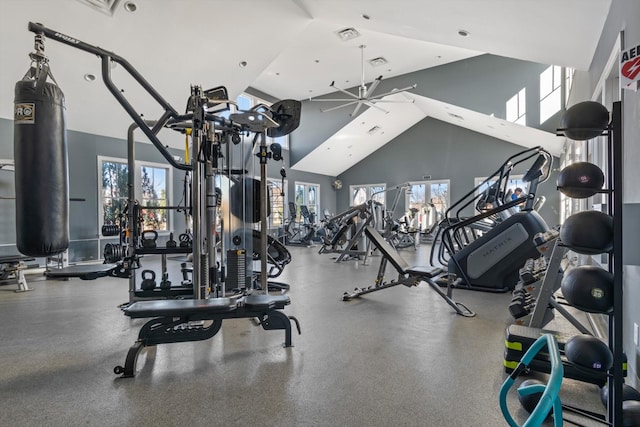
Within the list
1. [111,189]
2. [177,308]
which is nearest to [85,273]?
[177,308]

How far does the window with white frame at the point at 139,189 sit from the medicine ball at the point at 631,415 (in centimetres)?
707

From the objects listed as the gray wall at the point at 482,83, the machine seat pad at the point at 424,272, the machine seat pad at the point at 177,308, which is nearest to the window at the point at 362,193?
the gray wall at the point at 482,83

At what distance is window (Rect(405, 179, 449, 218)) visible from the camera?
41.8 feet

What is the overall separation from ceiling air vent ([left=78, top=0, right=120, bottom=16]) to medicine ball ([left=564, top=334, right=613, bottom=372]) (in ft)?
20.5

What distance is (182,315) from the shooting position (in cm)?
227

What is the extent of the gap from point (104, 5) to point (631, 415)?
263 inches

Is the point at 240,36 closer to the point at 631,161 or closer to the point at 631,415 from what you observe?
the point at 631,161

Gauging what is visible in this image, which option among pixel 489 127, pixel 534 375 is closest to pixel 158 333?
pixel 534 375

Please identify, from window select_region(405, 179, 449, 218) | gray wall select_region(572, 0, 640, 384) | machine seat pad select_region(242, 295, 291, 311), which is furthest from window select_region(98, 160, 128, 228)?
window select_region(405, 179, 449, 218)

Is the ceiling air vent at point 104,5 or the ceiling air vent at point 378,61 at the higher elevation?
the ceiling air vent at point 378,61

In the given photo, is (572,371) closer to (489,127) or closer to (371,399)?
(371,399)

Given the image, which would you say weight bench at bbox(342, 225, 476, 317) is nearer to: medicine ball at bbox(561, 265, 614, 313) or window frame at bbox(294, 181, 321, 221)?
medicine ball at bbox(561, 265, 614, 313)

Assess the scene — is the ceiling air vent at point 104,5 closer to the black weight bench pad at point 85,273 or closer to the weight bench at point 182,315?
the black weight bench pad at point 85,273

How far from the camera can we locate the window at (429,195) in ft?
41.8
